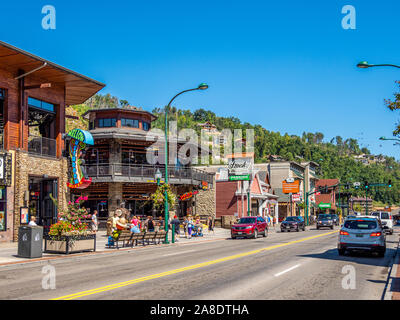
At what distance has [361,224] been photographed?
18.5 m

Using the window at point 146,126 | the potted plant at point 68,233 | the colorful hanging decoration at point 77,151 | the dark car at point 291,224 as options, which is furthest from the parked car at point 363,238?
the window at point 146,126

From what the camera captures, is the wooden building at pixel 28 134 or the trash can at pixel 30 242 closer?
the trash can at pixel 30 242

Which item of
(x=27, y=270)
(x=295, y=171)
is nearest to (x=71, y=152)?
(x=27, y=270)

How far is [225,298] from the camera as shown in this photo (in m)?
9.09

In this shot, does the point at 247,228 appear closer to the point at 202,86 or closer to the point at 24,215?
the point at 202,86

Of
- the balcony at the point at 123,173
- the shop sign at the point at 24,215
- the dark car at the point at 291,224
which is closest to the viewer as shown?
the shop sign at the point at 24,215

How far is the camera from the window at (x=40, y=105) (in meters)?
27.1

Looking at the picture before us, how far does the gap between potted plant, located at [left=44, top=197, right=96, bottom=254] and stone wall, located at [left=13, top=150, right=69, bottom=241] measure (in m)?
5.11

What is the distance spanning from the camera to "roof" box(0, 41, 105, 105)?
23.9 meters

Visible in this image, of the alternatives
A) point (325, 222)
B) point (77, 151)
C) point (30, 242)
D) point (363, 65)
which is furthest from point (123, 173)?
point (363, 65)

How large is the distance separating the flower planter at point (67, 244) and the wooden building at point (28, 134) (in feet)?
19.9

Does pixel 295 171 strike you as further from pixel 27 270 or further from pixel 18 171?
pixel 27 270

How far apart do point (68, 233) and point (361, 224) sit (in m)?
12.5

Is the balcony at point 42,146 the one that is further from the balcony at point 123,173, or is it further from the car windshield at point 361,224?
the car windshield at point 361,224
